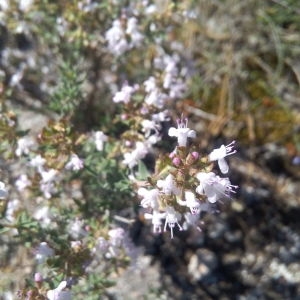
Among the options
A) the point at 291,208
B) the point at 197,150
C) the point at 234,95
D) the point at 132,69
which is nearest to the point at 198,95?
the point at 234,95

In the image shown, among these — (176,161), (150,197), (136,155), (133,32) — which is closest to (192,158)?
(176,161)

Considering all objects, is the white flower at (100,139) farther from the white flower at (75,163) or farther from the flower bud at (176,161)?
the flower bud at (176,161)

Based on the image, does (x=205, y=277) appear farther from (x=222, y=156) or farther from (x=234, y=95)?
(x=222, y=156)

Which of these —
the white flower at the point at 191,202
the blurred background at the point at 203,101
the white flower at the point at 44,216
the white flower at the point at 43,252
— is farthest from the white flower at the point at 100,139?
the white flower at the point at 191,202

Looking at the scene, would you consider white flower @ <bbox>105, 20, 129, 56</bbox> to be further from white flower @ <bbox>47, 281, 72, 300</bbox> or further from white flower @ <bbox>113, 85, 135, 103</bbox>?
white flower @ <bbox>47, 281, 72, 300</bbox>

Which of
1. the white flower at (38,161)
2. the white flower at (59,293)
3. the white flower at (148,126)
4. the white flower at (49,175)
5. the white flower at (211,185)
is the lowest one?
the white flower at (59,293)

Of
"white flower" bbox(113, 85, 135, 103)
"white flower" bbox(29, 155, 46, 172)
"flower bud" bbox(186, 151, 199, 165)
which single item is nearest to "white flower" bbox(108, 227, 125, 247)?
"white flower" bbox(29, 155, 46, 172)
